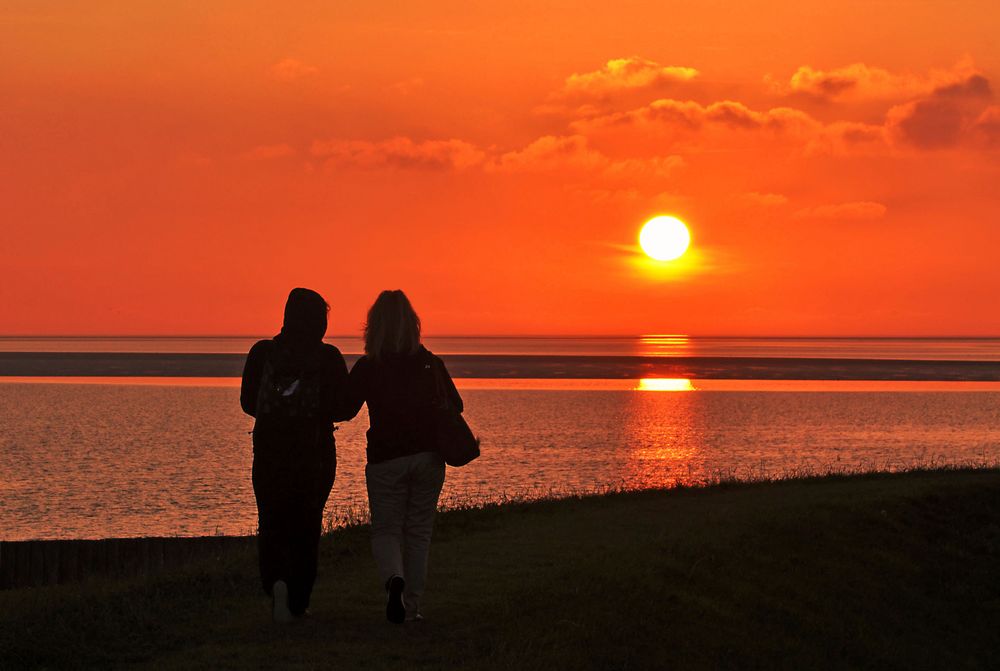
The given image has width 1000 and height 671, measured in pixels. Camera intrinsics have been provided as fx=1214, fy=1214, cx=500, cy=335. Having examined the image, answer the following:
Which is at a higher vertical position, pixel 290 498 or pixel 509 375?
pixel 290 498

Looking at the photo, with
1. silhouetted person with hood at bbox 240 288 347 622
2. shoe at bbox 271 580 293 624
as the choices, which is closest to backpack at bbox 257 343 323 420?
silhouetted person with hood at bbox 240 288 347 622

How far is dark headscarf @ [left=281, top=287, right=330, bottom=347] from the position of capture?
10.1 m

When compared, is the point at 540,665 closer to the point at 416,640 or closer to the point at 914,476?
the point at 416,640

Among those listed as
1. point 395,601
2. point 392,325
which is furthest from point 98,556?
point 392,325

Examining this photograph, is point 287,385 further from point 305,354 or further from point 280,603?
point 280,603

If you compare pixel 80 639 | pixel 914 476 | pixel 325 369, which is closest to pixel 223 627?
pixel 80 639

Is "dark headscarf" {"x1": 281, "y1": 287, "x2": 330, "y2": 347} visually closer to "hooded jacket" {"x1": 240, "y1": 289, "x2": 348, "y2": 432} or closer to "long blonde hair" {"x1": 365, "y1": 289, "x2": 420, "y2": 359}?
"hooded jacket" {"x1": 240, "y1": 289, "x2": 348, "y2": 432}

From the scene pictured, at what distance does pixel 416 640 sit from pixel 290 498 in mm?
1647

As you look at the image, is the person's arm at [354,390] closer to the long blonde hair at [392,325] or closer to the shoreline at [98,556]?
the long blonde hair at [392,325]

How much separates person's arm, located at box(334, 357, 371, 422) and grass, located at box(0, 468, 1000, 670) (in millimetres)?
1948

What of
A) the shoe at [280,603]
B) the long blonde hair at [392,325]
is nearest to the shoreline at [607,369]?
the shoe at [280,603]

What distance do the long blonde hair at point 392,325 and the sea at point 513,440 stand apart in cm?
1202

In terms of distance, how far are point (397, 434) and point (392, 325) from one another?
0.92m

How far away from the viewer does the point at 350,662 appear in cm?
967
